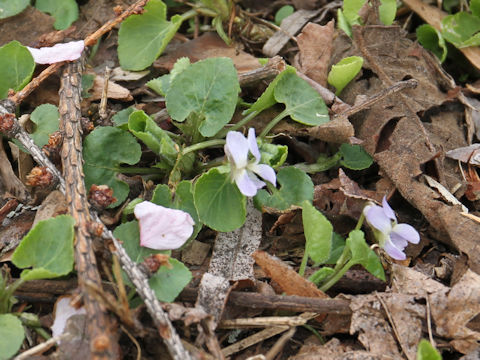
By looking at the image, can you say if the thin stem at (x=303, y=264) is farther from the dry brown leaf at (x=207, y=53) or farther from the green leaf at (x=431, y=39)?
the green leaf at (x=431, y=39)

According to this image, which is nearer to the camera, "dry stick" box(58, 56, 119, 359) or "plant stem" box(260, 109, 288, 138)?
"dry stick" box(58, 56, 119, 359)

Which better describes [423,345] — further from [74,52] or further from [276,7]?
[276,7]

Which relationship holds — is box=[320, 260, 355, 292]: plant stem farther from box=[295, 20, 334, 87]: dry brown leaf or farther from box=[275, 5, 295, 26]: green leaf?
box=[275, 5, 295, 26]: green leaf

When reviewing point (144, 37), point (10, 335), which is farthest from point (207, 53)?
point (10, 335)

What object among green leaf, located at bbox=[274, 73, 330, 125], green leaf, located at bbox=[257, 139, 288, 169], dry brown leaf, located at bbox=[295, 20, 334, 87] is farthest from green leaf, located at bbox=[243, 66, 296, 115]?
dry brown leaf, located at bbox=[295, 20, 334, 87]

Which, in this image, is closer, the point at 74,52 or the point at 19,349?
the point at 19,349

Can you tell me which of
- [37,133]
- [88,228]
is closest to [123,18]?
[37,133]
